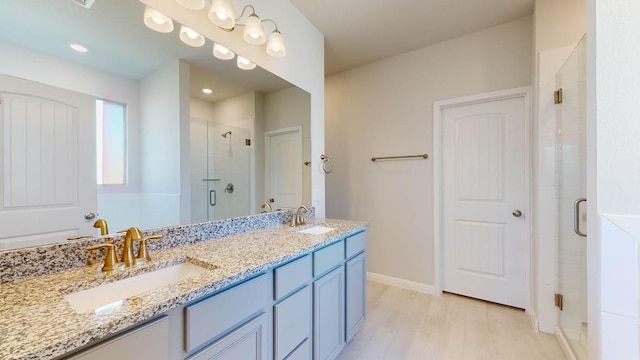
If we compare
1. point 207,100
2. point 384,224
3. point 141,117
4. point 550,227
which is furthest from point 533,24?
point 141,117

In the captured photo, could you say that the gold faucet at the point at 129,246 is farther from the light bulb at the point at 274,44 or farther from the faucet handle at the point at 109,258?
the light bulb at the point at 274,44

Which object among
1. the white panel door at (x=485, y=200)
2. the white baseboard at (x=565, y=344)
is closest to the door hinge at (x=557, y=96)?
the white panel door at (x=485, y=200)

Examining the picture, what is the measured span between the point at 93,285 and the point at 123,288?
0.10m

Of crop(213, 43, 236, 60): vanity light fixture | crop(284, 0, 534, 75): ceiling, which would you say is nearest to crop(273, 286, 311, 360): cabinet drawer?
crop(213, 43, 236, 60): vanity light fixture

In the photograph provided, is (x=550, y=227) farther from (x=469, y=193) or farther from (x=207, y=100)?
(x=207, y=100)

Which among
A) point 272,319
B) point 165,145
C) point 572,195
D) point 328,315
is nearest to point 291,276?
point 272,319

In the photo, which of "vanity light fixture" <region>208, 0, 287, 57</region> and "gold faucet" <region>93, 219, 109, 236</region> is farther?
"vanity light fixture" <region>208, 0, 287, 57</region>

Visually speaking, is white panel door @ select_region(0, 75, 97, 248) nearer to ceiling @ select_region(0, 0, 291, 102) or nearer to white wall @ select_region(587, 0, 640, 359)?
ceiling @ select_region(0, 0, 291, 102)

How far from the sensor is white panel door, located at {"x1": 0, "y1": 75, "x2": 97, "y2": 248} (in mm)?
877

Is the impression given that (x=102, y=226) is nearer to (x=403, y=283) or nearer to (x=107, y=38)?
(x=107, y=38)

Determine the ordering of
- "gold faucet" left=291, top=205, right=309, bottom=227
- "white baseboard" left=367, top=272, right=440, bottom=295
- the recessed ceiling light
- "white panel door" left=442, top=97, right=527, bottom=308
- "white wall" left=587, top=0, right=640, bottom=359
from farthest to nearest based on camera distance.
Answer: "white baseboard" left=367, top=272, right=440, bottom=295, "white panel door" left=442, top=97, right=527, bottom=308, "gold faucet" left=291, top=205, right=309, bottom=227, the recessed ceiling light, "white wall" left=587, top=0, right=640, bottom=359

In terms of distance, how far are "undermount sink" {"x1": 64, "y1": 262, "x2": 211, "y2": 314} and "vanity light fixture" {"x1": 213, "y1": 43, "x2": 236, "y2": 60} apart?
122cm

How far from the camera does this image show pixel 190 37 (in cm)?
140

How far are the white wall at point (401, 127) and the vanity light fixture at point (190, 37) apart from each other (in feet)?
6.72
